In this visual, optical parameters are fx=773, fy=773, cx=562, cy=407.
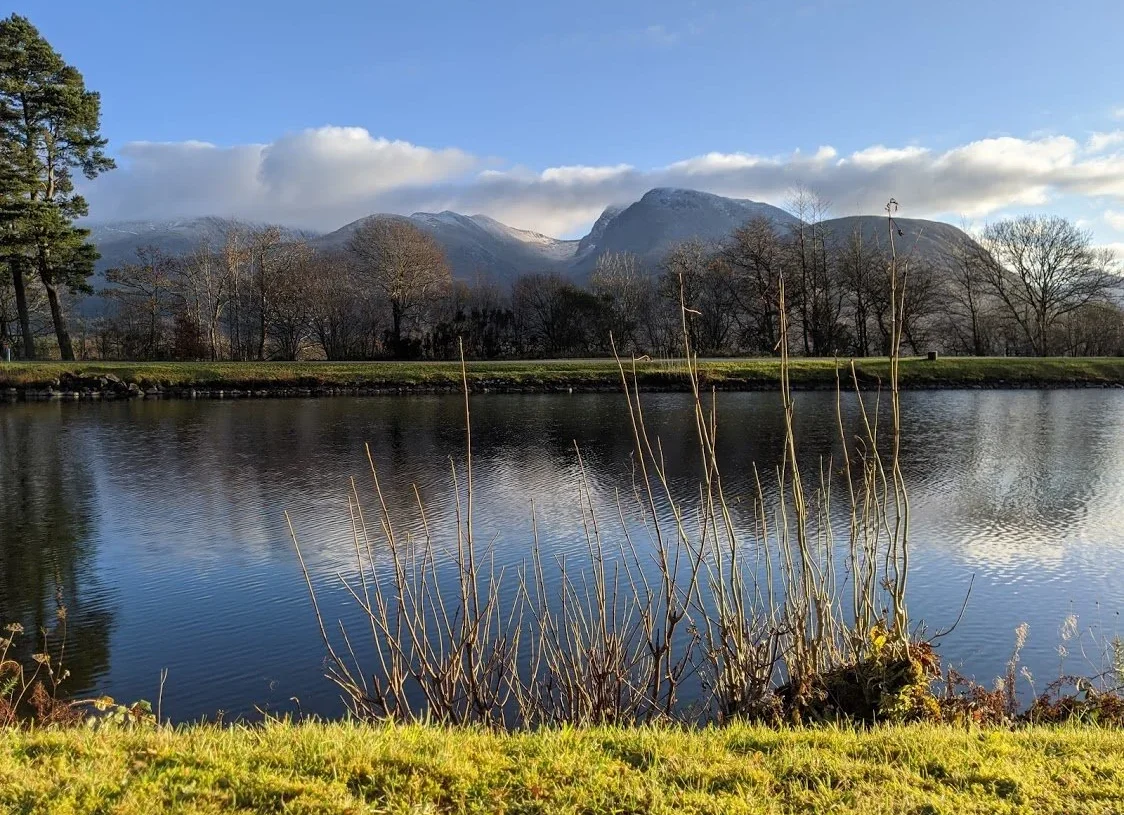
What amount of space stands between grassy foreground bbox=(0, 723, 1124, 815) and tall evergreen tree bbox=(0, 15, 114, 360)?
48.4m

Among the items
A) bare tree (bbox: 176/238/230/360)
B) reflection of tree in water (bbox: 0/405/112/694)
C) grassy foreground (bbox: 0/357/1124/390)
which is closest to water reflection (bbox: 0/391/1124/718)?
reflection of tree in water (bbox: 0/405/112/694)

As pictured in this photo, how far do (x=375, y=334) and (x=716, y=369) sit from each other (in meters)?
28.9

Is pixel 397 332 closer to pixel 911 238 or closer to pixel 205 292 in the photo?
pixel 205 292

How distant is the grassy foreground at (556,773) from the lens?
386 centimetres

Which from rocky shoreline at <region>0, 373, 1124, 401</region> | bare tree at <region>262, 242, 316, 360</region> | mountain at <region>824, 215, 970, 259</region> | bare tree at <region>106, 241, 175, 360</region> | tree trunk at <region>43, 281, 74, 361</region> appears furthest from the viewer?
bare tree at <region>262, 242, 316, 360</region>

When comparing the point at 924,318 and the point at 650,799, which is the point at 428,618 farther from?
the point at 924,318

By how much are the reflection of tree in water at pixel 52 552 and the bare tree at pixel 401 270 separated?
34155 millimetres

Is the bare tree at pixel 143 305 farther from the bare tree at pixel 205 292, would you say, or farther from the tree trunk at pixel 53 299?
the tree trunk at pixel 53 299

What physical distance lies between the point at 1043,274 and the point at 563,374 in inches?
1626

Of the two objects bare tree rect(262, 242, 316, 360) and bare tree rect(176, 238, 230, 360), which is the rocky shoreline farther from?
bare tree rect(262, 242, 316, 360)

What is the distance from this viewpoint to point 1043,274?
198 ft

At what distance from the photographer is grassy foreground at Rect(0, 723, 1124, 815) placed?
386 centimetres

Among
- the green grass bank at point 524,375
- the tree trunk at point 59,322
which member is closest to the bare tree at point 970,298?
the green grass bank at point 524,375

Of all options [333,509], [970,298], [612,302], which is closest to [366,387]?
[612,302]
